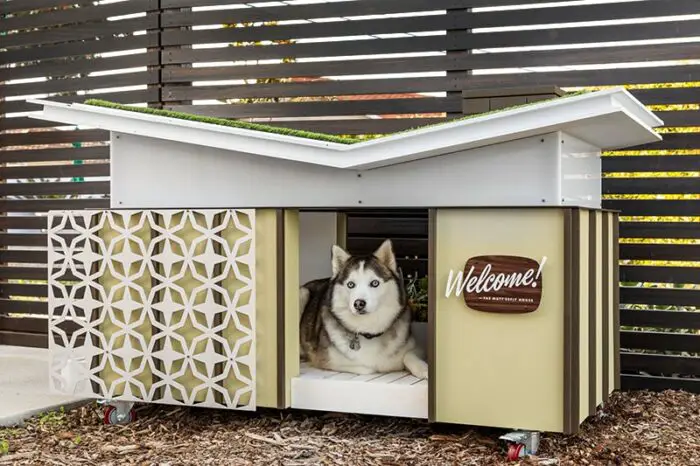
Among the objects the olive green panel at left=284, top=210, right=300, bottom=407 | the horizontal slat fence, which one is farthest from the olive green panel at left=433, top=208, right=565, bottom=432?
the horizontal slat fence

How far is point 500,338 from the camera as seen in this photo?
167 inches

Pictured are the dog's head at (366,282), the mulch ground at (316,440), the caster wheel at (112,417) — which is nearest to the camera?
the mulch ground at (316,440)

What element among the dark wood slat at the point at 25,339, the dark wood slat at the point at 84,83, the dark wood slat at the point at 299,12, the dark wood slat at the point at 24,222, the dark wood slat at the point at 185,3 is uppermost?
the dark wood slat at the point at 185,3

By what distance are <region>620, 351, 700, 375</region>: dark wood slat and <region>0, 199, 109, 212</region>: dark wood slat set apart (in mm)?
4184

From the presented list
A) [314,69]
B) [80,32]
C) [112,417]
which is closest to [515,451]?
[112,417]

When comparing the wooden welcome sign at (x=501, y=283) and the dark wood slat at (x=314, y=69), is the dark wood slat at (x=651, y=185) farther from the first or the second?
the wooden welcome sign at (x=501, y=283)

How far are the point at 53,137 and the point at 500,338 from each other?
15.7 feet

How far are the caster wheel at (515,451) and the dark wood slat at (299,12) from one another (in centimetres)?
310

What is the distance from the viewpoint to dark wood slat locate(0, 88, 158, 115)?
7.02m

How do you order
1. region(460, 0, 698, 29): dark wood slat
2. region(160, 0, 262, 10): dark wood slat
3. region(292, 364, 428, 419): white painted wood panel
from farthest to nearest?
1. region(160, 0, 262, 10): dark wood slat
2. region(460, 0, 698, 29): dark wood slat
3. region(292, 364, 428, 419): white painted wood panel

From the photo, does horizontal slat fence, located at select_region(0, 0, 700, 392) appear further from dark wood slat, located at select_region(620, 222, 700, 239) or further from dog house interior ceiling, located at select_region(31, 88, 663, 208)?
dog house interior ceiling, located at select_region(31, 88, 663, 208)

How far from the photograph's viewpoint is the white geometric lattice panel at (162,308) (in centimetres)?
467

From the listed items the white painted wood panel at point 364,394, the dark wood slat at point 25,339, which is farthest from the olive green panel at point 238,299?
the dark wood slat at point 25,339

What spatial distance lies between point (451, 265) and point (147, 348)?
174 cm
